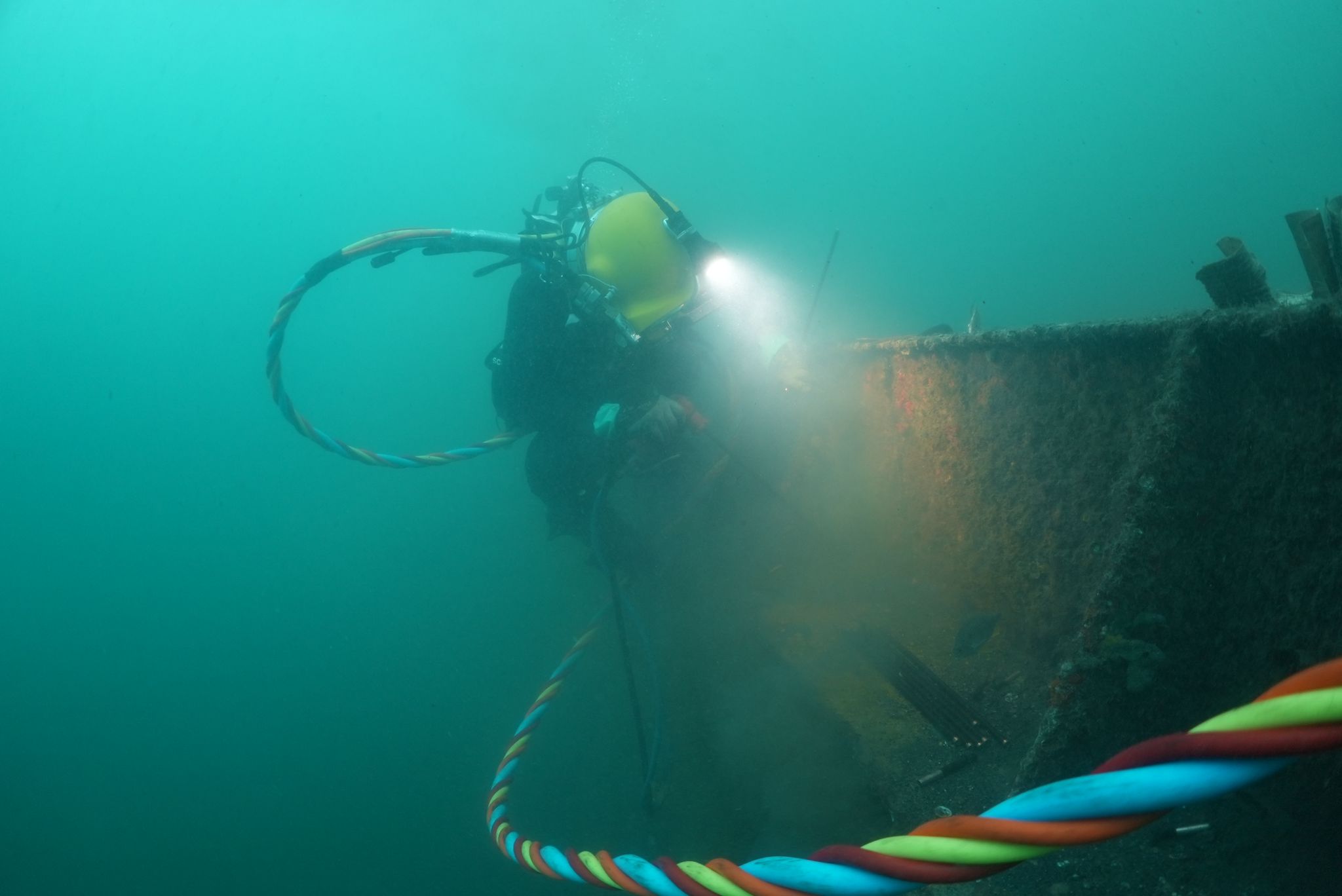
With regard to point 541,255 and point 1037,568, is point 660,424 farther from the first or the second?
point 1037,568

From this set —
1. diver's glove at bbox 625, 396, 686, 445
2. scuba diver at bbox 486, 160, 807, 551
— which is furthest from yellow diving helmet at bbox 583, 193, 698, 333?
diver's glove at bbox 625, 396, 686, 445

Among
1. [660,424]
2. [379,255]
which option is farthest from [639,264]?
[379,255]

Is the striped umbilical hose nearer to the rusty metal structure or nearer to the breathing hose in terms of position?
the rusty metal structure

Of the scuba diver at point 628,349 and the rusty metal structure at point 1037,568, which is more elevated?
the scuba diver at point 628,349

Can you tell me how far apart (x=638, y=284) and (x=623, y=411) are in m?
0.70

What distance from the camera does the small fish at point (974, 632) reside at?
2207 mm

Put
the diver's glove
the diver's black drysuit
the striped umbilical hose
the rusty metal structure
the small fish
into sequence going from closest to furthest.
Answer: the striped umbilical hose
the rusty metal structure
the small fish
the diver's glove
the diver's black drysuit

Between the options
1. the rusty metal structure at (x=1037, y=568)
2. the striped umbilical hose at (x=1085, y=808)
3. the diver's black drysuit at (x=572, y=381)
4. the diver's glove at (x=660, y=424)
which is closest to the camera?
the striped umbilical hose at (x=1085, y=808)

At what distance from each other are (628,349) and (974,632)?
2135 millimetres

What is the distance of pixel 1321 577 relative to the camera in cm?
114

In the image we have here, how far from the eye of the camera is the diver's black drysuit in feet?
11.0

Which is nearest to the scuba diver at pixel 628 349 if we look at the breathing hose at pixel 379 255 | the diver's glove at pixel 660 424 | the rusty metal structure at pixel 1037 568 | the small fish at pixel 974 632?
the diver's glove at pixel 660 424

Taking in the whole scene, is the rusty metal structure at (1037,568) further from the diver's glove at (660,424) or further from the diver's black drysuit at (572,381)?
the diver's black drysuit at (572,381)

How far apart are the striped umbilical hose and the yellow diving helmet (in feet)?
9.53
